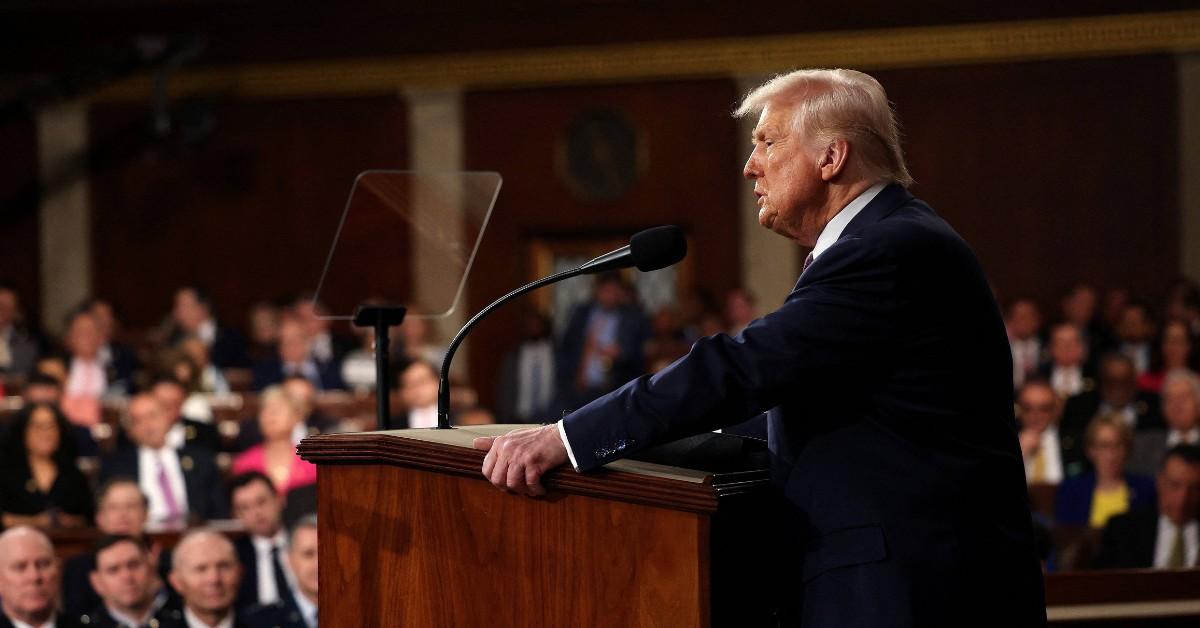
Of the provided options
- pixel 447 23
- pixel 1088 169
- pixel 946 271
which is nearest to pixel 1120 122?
pixel 1088 169

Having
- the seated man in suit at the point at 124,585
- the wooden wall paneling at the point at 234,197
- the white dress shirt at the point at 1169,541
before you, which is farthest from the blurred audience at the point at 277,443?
the wooden wall paneling at the point at 234,197

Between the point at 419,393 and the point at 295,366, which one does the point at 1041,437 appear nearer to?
the point at 419,393

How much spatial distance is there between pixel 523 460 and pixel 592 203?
33.8 ft

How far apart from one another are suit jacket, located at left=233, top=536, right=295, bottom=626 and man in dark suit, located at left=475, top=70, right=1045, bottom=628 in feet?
11.4

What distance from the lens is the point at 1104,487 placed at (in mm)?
6328

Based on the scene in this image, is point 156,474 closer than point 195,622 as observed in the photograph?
No

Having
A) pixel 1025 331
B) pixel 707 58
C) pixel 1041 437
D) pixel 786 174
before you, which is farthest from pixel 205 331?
pixel 786 174

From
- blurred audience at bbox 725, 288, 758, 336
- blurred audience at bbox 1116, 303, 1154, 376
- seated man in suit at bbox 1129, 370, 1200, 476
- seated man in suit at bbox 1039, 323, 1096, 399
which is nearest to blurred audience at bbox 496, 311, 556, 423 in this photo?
blurred audience at bbox 725, 288, 758, 336

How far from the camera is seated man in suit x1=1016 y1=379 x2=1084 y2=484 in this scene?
7.18 meters

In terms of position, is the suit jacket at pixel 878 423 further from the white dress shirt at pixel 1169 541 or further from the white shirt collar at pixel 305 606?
the white dress shirt at pixel 1169 541

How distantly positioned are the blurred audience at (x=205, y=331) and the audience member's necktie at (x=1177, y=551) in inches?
253

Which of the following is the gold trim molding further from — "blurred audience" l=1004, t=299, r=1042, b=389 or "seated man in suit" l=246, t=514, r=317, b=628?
"seated man in suit" l=246, t=514, r=317, b=628

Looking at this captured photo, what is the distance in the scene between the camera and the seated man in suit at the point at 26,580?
4.46m

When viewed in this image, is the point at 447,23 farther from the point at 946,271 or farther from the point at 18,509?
the point at 946,271
